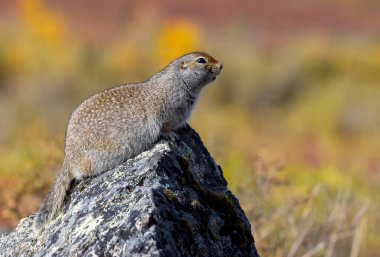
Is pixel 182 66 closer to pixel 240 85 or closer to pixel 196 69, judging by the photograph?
pixel 196 69

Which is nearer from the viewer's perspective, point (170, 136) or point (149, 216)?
point (149, 216)

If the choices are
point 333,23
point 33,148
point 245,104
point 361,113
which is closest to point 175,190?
point 33,148

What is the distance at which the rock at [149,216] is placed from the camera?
3.98 meters

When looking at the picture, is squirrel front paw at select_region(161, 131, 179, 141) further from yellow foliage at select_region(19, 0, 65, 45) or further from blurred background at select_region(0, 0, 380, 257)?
yellow foliage at select_region(19, 0, 65, 45)

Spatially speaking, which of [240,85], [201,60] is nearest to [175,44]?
[240,85]

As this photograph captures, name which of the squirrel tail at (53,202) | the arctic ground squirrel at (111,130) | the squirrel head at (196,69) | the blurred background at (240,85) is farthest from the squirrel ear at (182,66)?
the blurred background at (240,85)

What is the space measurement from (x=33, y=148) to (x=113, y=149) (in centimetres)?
977

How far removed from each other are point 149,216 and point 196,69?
252 centimetres

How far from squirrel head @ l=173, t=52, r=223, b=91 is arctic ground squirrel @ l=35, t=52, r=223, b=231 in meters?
0.40

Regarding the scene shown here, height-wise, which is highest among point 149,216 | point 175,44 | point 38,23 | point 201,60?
point 38,23

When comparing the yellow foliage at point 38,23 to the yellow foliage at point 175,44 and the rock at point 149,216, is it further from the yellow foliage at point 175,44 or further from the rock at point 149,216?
the rock at point 149,216

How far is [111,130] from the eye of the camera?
5.34 metres

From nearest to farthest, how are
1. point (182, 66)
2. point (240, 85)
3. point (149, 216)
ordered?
point (149, 216) < point (182, 66) < point (240, 85)

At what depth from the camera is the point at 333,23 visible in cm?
5494
